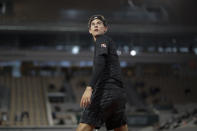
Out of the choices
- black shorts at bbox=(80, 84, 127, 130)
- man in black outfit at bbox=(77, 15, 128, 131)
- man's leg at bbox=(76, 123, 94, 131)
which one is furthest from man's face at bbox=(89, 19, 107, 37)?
man's leg at bbox=(76, 123, 94, 131)

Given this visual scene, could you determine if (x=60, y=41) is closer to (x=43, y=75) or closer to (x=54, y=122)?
(x=54, y=122)

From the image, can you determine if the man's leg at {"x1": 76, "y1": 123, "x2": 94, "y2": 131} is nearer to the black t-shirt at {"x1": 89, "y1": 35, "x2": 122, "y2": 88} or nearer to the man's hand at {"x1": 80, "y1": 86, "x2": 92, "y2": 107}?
the man's hand at {"x1": 80, "y1": 86, "x2": 92, "y2": 107}

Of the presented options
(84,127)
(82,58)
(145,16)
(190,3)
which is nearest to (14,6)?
(82,58)

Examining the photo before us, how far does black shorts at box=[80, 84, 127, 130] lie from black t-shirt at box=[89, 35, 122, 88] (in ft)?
0.23

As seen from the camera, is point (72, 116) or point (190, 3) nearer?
point (190, 3)

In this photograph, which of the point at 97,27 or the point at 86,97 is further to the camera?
the point at 97,27

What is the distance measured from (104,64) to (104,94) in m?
0.27

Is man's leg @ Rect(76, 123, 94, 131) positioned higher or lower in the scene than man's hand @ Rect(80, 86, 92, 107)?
lower

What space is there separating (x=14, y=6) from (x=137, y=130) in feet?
31.9

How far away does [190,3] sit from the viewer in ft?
73.0

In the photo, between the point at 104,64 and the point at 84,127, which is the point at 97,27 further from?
the point at 84,127

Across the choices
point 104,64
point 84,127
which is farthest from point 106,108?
point 104,64

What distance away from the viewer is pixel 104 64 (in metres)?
3.66

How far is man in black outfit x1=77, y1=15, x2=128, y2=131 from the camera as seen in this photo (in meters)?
3.65
